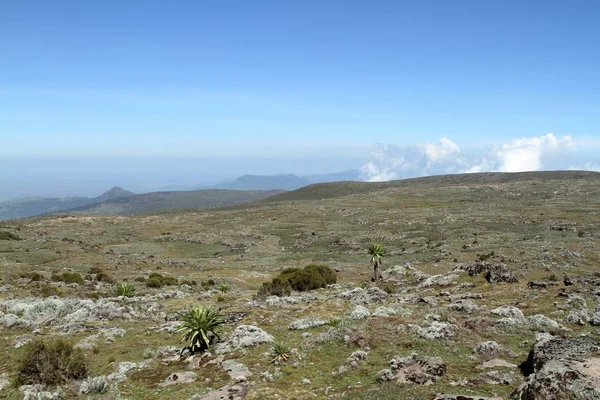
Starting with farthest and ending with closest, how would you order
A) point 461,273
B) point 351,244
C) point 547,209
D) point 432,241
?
1. point 547,209
2. point 351,244
3. point 432,241
4. point 461,273

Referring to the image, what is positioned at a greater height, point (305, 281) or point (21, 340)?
point (21, 340)

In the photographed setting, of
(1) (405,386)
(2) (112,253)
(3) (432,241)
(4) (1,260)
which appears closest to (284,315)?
(1) (405,386)

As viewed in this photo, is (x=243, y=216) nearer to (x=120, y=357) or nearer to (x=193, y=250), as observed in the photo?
(x=193, y=250)

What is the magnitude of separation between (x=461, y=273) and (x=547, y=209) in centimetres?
9183

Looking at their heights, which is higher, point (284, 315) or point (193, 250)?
point (284, 315)

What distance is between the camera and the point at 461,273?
36812mm

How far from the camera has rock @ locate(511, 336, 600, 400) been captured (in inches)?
398

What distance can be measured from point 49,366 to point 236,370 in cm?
734

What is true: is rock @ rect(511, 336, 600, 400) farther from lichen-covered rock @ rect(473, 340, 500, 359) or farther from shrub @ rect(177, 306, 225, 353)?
shrub @ rect(177, 306, 225, 353)

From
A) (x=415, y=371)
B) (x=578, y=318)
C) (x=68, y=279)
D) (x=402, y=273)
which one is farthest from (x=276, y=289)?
(x=68, y=279)

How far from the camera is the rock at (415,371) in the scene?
14.0 metres

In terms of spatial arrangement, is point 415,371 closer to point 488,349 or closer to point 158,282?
point 488,349

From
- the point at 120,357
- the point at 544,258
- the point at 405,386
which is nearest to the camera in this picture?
the point at 405,386

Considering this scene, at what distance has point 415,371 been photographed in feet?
47.4
